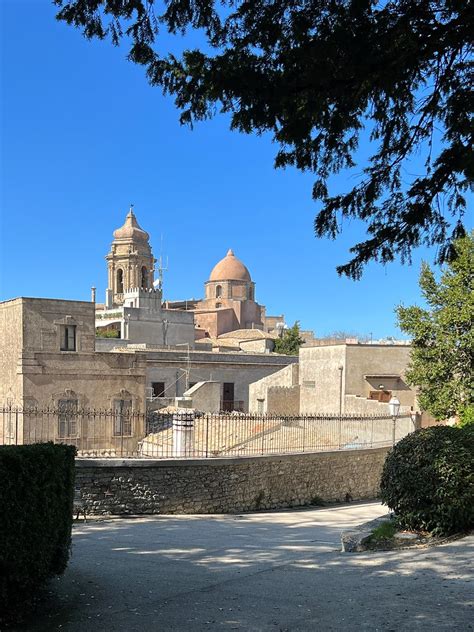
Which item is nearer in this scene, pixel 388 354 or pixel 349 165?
pixel 349 165

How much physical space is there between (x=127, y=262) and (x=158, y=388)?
36534 mm

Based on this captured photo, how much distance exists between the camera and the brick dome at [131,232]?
2793 inches

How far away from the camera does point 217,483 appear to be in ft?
57.3

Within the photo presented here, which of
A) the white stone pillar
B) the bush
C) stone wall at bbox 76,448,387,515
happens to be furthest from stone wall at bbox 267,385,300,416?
the bush

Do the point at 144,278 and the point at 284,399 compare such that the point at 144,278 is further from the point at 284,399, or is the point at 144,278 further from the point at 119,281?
the point at 284,399

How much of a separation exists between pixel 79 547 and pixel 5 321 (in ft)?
54.0

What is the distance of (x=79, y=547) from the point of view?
10.7m

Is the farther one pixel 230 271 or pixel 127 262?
pixel 230 271

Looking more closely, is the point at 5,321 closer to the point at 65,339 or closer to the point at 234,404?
the point at 65,339

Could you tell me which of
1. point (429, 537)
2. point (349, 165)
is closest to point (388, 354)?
point (429, 537)

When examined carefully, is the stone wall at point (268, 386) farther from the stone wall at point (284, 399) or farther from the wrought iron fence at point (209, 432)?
the wrought iron fence at point (209, 432)

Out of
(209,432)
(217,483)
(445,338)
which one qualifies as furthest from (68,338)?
(445,338)

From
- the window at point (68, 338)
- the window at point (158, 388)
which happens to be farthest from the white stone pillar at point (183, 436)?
the window at point (158, 388)

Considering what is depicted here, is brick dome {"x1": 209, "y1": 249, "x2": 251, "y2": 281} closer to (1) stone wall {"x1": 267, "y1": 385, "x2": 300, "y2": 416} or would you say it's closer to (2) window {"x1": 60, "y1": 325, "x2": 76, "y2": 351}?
(1) stone wall {"x1": 267, "y1": 385, "x2": 300, "y2": 416}
